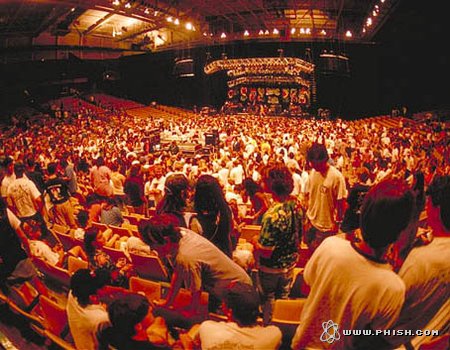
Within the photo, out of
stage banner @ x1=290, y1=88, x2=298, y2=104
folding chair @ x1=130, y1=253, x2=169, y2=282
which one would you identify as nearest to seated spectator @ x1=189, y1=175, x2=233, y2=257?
folding chair @ x1=130, y1=253, x2=169, y2=282

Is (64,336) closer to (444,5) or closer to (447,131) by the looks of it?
(447,131)

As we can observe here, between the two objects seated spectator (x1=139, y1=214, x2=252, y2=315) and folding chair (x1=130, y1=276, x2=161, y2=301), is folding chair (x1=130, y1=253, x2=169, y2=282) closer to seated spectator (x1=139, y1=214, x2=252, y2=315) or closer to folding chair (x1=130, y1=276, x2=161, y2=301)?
folding chair (x1=130, y1=276, x2=161, y2=301)

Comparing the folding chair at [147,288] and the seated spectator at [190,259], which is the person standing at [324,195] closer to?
the seated spectator at [190,259]

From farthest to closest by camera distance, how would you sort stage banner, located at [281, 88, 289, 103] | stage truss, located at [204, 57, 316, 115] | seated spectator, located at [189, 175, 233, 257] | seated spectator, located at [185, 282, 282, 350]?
stage banner, located at [281, 88, 289, 103] → stage truss, located at [204, 57, 316, 115] → seated spectator, located at [189, 175, 233, 257] → seated spectator, located at [185, 282, 282, 350]

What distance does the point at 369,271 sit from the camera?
1.58 metres

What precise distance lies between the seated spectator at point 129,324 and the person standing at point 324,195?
2055 mm

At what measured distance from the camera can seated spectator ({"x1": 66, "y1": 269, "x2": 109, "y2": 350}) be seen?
241cm

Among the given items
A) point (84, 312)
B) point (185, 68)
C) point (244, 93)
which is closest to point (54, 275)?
point (84, 312)

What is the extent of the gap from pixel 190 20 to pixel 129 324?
29371 millimetres

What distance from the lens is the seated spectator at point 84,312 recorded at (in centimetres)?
241

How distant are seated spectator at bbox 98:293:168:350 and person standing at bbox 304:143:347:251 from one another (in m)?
2.06

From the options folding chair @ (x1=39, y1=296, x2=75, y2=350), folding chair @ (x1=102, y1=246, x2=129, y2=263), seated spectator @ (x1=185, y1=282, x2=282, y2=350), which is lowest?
folding chair @ (x1=39, y1=296, x2=75, y2=350)

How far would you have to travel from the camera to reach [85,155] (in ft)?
42.8

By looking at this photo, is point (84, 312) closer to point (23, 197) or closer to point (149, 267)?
point (149, 267)
